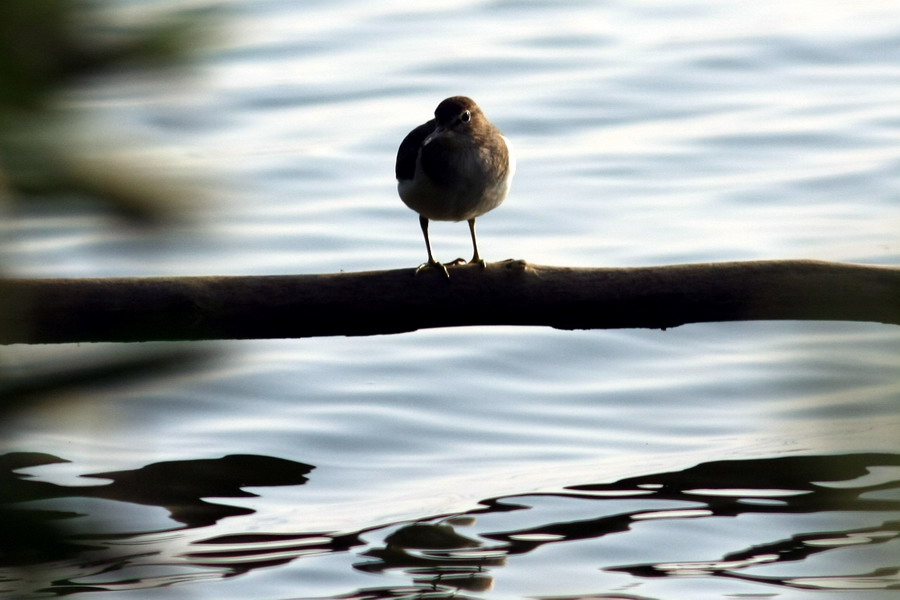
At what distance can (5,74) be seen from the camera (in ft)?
2.03

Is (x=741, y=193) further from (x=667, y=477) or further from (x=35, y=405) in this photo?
(x=35, y=405)

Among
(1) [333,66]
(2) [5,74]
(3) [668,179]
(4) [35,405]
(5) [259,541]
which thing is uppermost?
(1) [333,66]

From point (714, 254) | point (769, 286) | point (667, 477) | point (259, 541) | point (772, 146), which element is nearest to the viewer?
point (769, 286)

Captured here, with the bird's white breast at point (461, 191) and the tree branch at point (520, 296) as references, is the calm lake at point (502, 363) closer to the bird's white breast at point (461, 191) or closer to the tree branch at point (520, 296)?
the tree branch at point (520, 296)

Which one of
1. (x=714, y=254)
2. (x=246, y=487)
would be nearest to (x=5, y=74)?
(x=246, y=487)

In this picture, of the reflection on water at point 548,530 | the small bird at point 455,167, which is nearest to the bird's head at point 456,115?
the small bird at point 455,167

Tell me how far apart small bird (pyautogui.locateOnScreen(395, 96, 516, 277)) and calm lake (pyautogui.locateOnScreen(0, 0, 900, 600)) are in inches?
33.7

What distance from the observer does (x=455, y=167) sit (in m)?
3.80

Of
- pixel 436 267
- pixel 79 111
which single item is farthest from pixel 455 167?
pixel 79 111

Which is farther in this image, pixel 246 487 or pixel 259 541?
pixel 246 487

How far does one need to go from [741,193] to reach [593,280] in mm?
4121

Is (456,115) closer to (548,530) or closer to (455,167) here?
(455,167)

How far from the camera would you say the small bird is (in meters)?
3.81

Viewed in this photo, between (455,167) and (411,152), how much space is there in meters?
0.22
